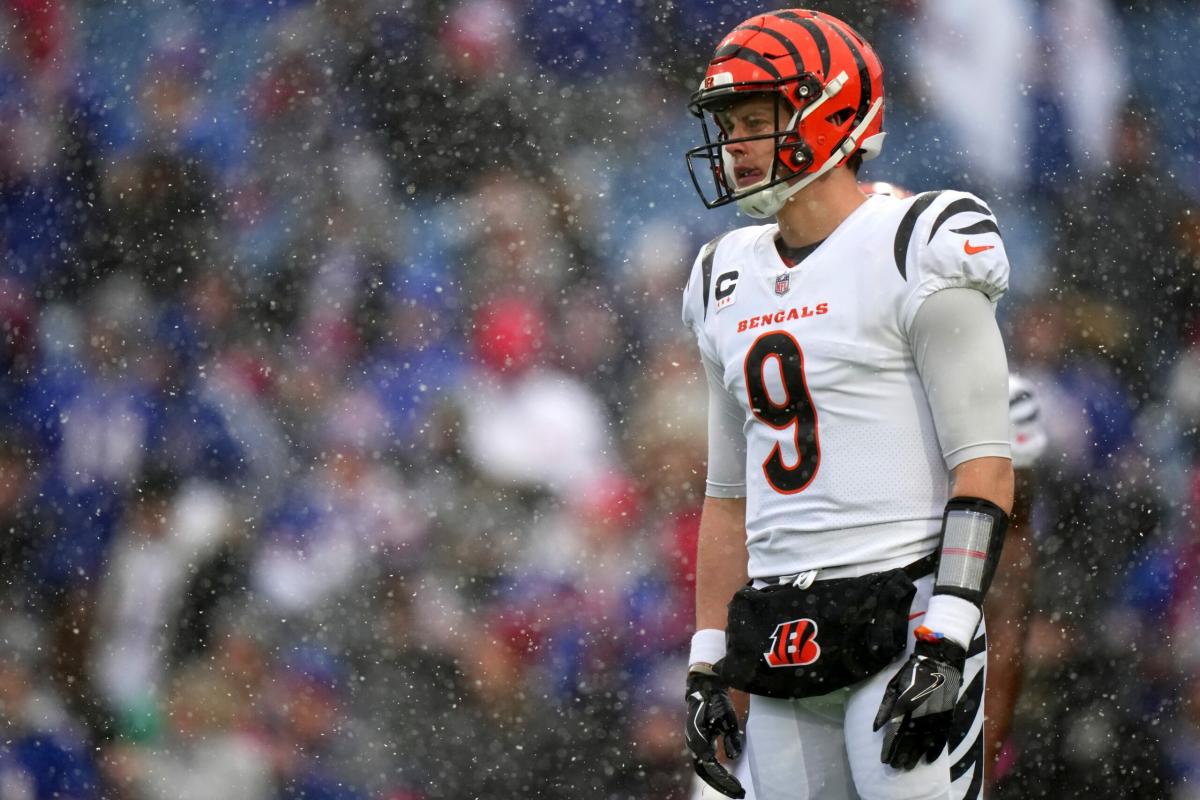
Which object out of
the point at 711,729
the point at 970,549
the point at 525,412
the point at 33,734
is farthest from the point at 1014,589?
the point at 33,734

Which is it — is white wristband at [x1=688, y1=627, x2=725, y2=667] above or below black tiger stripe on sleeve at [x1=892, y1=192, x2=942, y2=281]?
below

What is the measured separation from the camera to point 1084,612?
421 cm

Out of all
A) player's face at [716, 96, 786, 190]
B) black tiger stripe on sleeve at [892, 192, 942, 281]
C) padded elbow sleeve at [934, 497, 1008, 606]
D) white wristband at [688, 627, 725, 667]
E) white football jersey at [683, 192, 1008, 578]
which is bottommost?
white wristband at [688, 627, 725, 667]

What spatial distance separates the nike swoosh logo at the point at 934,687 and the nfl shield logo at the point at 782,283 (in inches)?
28.8

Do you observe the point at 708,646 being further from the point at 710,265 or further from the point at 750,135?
the point at 750,135

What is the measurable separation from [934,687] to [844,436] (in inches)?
18.3

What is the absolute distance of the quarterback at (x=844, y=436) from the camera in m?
2.67

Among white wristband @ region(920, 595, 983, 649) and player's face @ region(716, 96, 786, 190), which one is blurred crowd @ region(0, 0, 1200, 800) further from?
white wristband @ region(920, 595, 983, 649)

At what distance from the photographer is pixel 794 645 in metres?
2.77

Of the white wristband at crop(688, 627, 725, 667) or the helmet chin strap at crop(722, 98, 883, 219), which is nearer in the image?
the helmet chin strap at crop(722, 98, 883, 219)

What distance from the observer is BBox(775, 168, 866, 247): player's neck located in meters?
2.96

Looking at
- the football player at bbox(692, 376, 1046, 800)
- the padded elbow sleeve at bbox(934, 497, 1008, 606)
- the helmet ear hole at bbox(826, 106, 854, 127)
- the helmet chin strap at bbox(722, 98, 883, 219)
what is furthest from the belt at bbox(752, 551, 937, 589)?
the football player at bbox(692, 376, 1046, 800)

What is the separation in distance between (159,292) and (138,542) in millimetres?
670

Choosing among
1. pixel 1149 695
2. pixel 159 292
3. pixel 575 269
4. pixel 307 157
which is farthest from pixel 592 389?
pixel 1149 695
